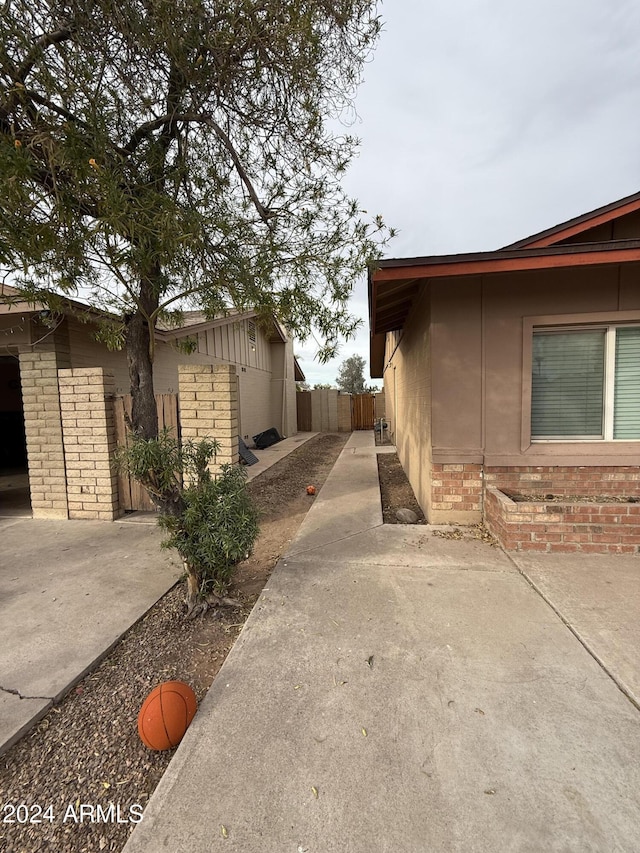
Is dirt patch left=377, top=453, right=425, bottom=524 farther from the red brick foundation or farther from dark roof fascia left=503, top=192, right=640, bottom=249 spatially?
dark roof fascia left=503, top=192, right=640, bottom=249

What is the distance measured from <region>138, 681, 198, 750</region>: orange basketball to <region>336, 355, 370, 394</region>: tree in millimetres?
42987

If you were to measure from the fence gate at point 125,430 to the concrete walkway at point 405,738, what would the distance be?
3.27 metres

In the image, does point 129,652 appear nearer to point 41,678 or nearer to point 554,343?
point 41,678

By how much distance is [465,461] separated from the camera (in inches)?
181

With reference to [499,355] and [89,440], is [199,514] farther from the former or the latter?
[499,355]

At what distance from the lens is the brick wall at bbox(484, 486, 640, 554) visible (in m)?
3.75

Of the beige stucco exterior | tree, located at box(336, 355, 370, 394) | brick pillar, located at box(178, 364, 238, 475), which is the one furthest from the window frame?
tree, located at box(336, 355, 370, 394)

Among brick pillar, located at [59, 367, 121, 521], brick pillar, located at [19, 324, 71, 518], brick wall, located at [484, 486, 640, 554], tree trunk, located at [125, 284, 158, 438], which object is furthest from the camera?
brick pillar, located at [19, 324, 71, 518]

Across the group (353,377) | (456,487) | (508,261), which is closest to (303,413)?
(456,487)

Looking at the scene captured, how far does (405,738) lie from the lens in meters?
1.83

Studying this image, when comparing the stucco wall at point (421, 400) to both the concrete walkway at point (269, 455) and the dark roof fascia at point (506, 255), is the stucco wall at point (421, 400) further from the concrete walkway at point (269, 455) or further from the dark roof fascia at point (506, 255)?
the concrete walkway at point (269, 455)

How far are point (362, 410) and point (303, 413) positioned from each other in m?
3.18

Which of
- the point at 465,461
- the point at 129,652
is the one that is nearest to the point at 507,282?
the point at 465,461

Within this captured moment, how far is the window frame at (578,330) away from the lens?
166 inches
